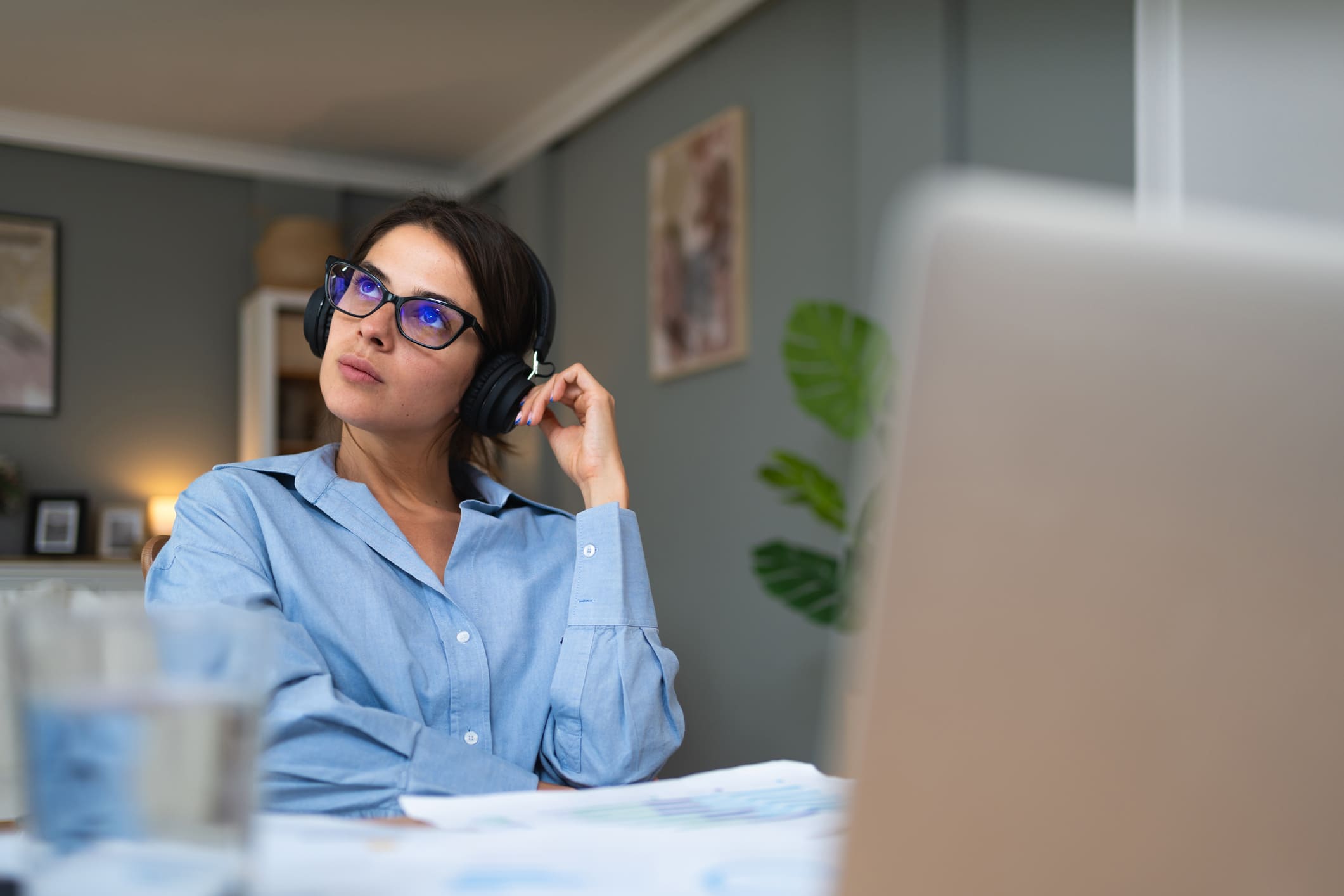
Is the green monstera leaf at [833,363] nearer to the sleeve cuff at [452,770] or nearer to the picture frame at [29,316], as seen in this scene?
the sleeve cuff at [452,770]

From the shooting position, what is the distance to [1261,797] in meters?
0.40

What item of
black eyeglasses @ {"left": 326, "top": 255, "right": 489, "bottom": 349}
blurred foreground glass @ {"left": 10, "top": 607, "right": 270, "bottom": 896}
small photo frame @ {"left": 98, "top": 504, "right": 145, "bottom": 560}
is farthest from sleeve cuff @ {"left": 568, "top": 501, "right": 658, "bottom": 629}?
small photo frame @ {"left": 98, "top": 504, "right": 145, "bottom": 560}

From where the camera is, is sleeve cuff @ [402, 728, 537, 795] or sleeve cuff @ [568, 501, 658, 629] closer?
sleeve cuff @ [402, 728, 537, 795]

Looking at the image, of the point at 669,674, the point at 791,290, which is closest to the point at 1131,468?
the point at 669,674

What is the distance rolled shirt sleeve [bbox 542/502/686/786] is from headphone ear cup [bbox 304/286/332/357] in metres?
0.47

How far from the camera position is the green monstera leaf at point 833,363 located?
8.80ft

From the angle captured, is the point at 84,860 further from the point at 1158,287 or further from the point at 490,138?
the point at 490,138

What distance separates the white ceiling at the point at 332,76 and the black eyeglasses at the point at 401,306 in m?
2.70

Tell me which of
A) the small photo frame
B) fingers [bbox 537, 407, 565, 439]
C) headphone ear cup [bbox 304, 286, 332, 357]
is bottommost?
the small photo frame

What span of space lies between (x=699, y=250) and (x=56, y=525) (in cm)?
305

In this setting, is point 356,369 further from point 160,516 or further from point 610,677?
point 160,516

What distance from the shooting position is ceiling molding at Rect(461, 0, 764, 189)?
12.9ft

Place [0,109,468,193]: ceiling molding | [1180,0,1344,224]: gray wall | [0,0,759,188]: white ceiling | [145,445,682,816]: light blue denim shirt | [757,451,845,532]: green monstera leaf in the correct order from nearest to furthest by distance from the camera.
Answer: [145,445,682,816]: light blue denim shirt
[1180,0,1344,224]: gray wall
[757,451,845,532]: green monstera leaf
[0,0,759,188]: white ceiling
[0,109,468,193]: ceiling molding

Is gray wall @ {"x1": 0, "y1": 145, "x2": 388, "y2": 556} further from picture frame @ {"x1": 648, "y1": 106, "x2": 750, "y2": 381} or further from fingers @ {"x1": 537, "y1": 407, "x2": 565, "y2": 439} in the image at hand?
fingers @ {"x1": 537, "y1": 407, "x2": 565, "y2": 439}
